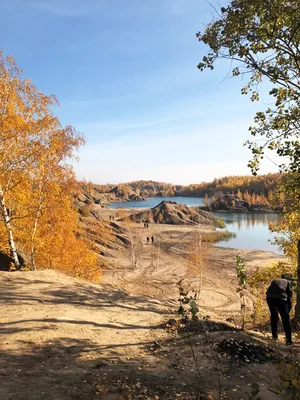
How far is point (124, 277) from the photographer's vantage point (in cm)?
3225

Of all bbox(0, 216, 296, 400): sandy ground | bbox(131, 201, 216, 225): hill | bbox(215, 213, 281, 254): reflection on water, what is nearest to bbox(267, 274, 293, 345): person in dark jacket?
bbox(0, 216, 296, 400): sandy ground

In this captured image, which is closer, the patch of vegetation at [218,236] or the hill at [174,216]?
the patch of vegetation at [218,236]

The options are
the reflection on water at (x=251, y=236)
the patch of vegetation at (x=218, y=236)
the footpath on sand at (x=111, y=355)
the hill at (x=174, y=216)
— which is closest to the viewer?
the footpath on sand at (x=111, y=355)

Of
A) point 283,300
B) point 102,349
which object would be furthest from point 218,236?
point 102,349

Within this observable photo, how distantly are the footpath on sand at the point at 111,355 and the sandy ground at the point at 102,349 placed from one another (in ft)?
0.06

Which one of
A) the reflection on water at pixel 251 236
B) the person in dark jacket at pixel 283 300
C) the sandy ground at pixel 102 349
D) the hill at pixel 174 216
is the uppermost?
the person in dark jacket at pixel 283 300

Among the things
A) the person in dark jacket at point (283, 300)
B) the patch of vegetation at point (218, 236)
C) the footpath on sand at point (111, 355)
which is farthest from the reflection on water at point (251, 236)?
the footpath on sand at point (111, 355)

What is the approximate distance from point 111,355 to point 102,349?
0.35 metres

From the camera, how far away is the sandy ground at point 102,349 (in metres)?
4.72

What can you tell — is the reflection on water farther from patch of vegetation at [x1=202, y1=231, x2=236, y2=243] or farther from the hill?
the hill

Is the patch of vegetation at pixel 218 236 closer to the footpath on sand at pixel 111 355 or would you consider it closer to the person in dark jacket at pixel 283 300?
the person in dark jacket at pixel 283 300

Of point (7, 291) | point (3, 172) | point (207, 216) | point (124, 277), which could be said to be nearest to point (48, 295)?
point (7, 291)

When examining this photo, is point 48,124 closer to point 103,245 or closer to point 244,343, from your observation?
point 244,343

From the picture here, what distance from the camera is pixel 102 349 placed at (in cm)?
639
